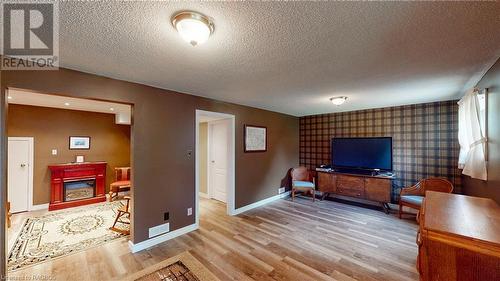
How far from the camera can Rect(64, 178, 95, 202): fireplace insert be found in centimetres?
436

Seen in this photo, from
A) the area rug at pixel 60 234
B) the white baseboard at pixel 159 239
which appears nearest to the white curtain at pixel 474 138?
the white baseboard at pixel 159 239

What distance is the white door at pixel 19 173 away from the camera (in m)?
3.92

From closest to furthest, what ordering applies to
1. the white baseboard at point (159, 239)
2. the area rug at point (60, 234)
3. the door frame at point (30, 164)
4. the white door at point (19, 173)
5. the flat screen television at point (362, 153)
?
the area rug at point (60, 234) < the white baseboard at point (159, 239) < the white door at point (19, 173) < the door frame at point (30, 164) < the flat screen television at point (362, 153)

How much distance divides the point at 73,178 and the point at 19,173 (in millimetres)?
864

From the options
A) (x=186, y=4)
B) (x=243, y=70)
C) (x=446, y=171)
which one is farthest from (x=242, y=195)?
(x=446, y=171)

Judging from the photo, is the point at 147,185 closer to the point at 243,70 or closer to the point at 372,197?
the point at 243,70

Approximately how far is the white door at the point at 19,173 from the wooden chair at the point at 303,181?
585 centimetres

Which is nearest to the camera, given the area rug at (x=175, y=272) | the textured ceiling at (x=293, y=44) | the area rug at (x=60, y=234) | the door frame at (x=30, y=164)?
the textured ceiling at (x=293, y=44)

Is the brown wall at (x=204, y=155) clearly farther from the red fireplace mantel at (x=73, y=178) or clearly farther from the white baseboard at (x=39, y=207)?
the white baseboard at (x=39, y=207)

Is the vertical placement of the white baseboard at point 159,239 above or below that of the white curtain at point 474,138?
below

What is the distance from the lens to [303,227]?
3.32 meters

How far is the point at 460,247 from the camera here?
1079mm

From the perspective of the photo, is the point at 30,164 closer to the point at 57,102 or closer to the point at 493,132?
the point at 57,102

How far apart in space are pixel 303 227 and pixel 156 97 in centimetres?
319
